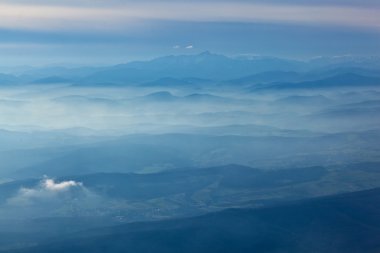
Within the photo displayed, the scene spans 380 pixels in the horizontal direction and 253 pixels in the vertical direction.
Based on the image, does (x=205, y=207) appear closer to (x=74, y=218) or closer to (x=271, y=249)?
(x=74, y=218)

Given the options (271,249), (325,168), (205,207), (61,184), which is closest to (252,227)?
(271,249)

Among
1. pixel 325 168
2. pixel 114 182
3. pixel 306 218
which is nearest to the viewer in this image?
pixel 306 218

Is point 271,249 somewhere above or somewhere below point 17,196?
below

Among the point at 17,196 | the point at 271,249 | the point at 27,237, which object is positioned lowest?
the point at 271,249

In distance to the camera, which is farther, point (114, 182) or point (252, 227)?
→ point (114, 182)

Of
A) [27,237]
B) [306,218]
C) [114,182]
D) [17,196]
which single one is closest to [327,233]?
[306,218]

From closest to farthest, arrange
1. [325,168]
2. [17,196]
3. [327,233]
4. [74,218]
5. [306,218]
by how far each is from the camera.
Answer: [327,233]
[306,218]
[74,218]
[17,196]
[325,168]
